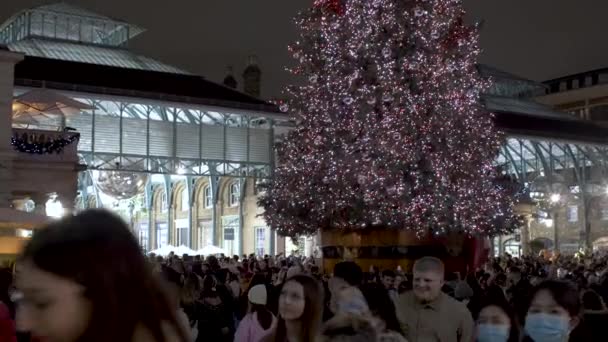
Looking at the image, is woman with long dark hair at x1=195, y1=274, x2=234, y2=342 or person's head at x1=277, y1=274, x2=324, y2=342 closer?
person's head at x1=277, y1=274, x2=324, y2=342

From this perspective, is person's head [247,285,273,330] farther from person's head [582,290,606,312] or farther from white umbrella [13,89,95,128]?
white umbrella [13,89,95,128]

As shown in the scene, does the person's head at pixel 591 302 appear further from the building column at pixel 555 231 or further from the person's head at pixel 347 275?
the building column at pixel 555 231

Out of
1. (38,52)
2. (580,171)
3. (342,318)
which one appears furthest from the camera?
(580,171)

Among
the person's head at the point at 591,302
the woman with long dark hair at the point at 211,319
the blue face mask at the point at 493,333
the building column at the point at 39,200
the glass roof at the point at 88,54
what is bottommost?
the woman with long dark hair at the point at 211,319

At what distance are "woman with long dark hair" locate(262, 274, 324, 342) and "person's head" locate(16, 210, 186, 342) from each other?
3468 mm

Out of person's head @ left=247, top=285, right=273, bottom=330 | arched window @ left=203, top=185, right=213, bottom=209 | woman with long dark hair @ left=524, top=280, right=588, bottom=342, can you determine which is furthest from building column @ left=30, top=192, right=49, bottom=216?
woman with long dark hair @ left=524, top=280, right=588, bottom=342

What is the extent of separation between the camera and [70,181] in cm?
2928

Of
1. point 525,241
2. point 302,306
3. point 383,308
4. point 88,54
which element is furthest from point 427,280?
point 525,241

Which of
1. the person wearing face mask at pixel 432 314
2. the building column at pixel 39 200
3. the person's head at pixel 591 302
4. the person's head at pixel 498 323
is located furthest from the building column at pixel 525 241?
the person's head at pixel 498 323

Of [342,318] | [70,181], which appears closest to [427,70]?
[70,181]

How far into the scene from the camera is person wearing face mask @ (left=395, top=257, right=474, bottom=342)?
22.4 feet

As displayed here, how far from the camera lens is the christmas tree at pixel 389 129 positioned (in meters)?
23.4

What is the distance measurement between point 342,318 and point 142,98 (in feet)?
117

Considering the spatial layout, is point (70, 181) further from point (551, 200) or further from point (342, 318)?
point (551, 200)
